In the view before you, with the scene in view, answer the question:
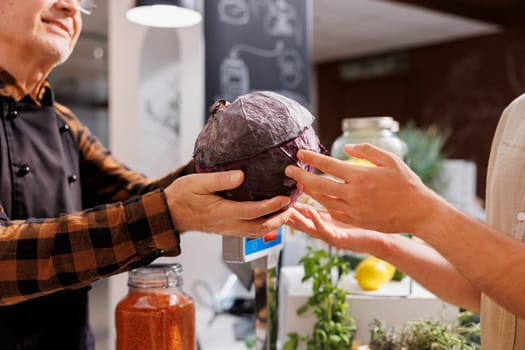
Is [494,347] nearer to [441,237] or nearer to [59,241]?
[441,237]

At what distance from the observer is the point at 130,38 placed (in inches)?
112

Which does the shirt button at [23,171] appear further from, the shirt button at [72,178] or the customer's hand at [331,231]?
the customer's hand at [331,231]

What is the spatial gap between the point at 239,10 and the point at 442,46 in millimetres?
6142

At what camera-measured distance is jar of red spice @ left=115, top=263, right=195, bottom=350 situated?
1.12 meters

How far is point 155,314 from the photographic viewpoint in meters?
1.12

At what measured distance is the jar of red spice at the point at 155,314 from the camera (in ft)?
3.66

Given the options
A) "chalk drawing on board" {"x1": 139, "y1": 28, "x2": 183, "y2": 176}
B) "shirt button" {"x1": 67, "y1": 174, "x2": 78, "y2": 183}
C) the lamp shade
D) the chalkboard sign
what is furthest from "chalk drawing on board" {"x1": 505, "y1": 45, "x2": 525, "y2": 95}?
"shirt button" {"x1": 67, "y1": 174, "x2": 78, "y2": 183}

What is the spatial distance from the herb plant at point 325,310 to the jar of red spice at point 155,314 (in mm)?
427

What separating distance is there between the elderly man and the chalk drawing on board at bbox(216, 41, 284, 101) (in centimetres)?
163

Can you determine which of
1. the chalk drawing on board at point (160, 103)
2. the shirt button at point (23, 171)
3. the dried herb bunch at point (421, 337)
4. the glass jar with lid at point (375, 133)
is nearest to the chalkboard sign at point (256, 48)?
the chalk drawing on board at point (160, 103)

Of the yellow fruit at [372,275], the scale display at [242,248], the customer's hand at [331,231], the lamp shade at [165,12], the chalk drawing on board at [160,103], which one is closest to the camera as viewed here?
the scale display at [242,248]

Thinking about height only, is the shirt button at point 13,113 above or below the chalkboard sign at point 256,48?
below

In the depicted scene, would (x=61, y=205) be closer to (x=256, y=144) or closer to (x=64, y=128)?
(x=64, y=128)

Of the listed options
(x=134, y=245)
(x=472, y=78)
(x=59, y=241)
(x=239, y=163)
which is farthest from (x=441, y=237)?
(x=472, y=78)
